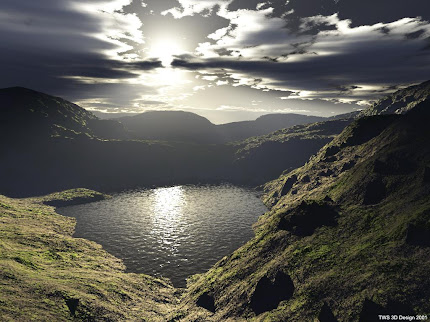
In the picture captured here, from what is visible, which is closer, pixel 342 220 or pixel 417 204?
pixel 417 204

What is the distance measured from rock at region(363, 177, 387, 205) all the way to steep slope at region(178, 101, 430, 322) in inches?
9.2

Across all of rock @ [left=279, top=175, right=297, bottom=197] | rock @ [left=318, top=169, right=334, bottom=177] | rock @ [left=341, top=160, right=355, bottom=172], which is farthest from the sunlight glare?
rock @ [left=341, top=160, right=355, bottom=172]

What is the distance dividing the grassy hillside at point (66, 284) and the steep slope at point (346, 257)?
12.5 metres

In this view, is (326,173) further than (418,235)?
Yes

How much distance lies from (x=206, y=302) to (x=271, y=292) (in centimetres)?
1791

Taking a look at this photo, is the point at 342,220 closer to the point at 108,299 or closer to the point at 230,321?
the point at 230,321

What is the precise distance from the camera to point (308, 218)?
70.3 meters

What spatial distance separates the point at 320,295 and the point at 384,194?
118 feet

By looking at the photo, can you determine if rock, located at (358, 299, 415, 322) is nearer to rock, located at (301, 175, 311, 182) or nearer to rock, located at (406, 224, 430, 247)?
rock, located at (406, 224, 430, 247)

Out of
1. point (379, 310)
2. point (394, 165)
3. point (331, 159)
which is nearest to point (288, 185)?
point (331, 159)

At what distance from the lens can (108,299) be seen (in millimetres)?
61656

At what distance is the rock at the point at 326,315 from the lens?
4178cm

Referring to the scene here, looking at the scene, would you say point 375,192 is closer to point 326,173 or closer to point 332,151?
point 326,173

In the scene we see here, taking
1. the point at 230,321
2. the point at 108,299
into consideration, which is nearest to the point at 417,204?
the point at 230,321
